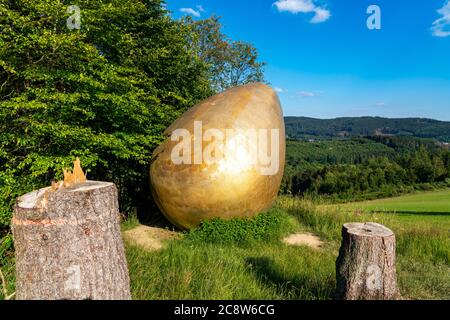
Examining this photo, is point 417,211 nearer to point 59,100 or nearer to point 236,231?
point 236,231

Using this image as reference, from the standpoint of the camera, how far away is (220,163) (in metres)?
7.01

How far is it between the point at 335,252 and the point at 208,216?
2858 mm

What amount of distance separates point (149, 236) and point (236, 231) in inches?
87.1

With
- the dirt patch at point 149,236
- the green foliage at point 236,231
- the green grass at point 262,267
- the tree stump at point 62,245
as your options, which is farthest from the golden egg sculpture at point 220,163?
the tree stump at point 62,245

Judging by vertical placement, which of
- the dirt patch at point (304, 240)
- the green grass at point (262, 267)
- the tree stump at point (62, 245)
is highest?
the tree stump at point (62, 245)

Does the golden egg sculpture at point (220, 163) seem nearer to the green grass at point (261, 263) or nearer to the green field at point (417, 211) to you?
the green grass at point (261, 263)

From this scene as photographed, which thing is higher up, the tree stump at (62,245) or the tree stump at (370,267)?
the tree stump at (62,245)

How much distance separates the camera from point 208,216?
290 inches

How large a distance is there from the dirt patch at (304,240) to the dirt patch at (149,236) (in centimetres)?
272

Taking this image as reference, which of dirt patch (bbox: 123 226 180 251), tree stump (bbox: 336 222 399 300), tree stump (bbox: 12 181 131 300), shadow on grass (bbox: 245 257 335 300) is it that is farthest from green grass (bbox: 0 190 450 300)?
tree stump (bbox: 12 181 131 300)

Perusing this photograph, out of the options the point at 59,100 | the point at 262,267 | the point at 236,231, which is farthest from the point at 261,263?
the point at 59,100

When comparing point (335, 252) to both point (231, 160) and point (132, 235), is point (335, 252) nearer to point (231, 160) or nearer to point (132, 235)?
point (231, 160)

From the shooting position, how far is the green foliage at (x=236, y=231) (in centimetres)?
716

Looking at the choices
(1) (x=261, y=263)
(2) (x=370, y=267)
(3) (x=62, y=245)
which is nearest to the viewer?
(3) (x=62, y=245)
